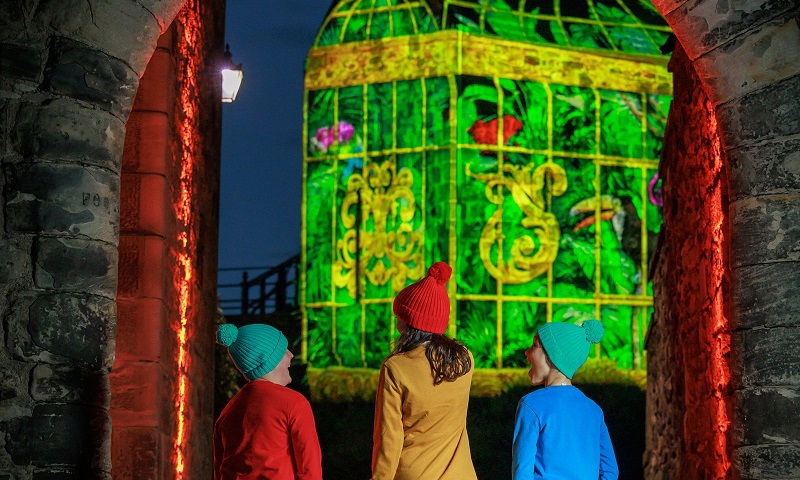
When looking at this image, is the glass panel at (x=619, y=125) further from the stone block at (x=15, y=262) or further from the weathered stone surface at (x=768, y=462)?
the stone block at (x=15, y=262)

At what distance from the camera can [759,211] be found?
5.07m

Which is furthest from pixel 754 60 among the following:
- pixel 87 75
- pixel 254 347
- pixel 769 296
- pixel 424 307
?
pixel 87 75

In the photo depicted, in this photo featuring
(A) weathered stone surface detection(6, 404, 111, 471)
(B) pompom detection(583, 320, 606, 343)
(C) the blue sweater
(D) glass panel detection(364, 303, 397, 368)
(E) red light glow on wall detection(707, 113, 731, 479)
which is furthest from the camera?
(D) glass panel detection(364, 303, 397, 368)

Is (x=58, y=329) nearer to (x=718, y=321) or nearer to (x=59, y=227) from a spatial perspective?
(x=59, y=227)

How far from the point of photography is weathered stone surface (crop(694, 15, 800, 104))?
16.6ft

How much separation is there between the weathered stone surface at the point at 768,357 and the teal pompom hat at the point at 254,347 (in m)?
1.78

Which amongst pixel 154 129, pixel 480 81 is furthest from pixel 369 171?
pixel 154 129

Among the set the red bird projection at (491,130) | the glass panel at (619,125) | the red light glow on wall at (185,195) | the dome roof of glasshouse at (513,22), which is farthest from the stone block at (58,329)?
the glass panel at (619,125)

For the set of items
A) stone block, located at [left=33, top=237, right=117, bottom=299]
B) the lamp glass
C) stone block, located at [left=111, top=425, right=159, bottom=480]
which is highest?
the lamp glass

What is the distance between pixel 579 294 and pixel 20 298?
1014 cm

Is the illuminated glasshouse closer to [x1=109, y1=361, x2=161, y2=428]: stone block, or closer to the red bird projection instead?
the red bird projection

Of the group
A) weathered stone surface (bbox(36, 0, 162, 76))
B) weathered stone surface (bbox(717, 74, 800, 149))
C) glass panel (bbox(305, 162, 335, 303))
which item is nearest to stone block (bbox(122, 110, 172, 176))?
weathered stone surface (bbox(36, 0, 162, 76))

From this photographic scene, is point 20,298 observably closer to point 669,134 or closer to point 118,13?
point 118,13

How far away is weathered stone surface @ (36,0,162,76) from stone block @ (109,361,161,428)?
179 centimetres
